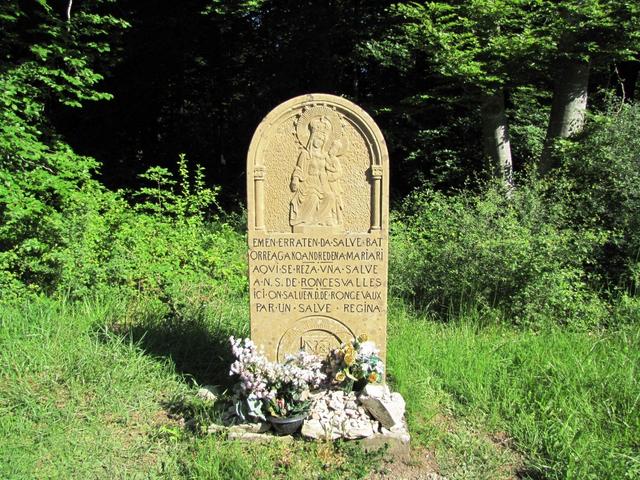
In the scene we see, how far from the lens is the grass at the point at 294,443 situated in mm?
2812

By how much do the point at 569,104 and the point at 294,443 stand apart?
6.36 m

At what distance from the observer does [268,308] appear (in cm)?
350

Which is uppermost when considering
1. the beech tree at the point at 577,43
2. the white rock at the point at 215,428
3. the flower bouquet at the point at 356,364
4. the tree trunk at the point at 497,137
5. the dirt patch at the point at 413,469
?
the beech tree at the point at 577,43

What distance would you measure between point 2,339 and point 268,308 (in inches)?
84.8

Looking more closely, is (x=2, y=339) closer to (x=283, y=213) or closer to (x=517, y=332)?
(x=283, y=213)

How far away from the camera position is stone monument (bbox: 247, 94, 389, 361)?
11.1 feet

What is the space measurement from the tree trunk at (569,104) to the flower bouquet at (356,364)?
199 inches

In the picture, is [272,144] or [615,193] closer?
[272,144]

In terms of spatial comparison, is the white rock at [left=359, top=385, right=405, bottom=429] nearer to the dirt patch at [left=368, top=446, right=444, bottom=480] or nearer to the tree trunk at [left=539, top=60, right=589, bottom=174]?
the dirt patch at [left=368, top=446, right=444, bottom=480]

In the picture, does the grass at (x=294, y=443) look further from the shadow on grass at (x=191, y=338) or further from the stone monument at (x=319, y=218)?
the stone monument at (x=319, y=218)

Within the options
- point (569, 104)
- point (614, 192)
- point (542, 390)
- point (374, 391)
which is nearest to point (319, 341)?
point (374, 391)

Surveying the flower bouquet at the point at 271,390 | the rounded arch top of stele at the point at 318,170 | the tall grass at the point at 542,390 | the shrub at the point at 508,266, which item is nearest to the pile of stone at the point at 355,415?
the flower bouquet at the point at 271,390

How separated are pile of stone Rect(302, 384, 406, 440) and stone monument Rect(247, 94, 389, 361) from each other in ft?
1.49

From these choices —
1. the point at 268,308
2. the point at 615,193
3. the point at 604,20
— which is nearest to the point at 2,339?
the point at 268,308
